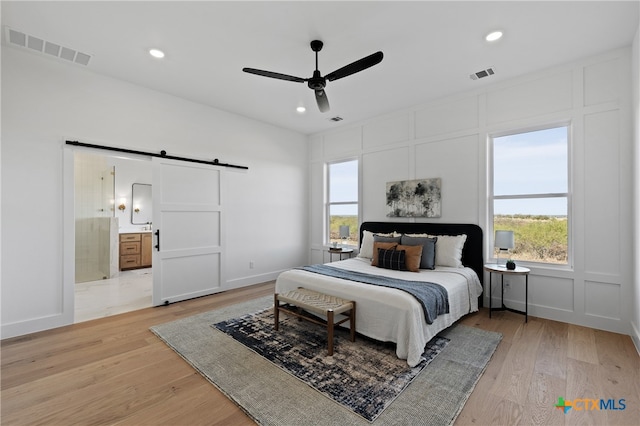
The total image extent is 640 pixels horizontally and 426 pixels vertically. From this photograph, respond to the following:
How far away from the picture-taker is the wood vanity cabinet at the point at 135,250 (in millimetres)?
6539

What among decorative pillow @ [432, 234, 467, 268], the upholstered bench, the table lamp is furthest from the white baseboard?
decorative pillow @ [432, 234, 467, 268]

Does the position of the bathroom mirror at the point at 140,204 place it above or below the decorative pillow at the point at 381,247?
above

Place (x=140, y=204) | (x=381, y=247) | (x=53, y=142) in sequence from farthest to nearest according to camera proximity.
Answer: (x=140, y=204)
(x=381, y=247)
(x=53, y=142)

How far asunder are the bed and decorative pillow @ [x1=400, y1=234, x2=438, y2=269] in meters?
0.09

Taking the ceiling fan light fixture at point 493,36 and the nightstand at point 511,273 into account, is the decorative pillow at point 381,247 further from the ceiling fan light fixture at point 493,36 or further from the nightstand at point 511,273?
the ceiling fan light fixture at point 493,36

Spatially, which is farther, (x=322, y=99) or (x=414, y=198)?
(x=414, y=198)

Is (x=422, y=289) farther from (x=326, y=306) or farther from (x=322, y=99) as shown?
Result: (x=322, y=99)

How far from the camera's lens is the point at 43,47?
3.03m

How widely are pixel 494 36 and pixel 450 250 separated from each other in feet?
8.27

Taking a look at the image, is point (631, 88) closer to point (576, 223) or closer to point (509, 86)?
point (509, 86)

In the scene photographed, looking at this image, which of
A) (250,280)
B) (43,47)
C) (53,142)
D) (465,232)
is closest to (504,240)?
(465,232)

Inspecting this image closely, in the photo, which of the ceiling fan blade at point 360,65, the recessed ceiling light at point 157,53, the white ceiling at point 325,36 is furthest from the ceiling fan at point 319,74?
the recessed ceiling light at point 157,53

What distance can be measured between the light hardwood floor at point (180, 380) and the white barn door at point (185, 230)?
3.40ft

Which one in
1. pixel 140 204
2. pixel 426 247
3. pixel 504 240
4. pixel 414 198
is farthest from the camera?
pixel 140 204
